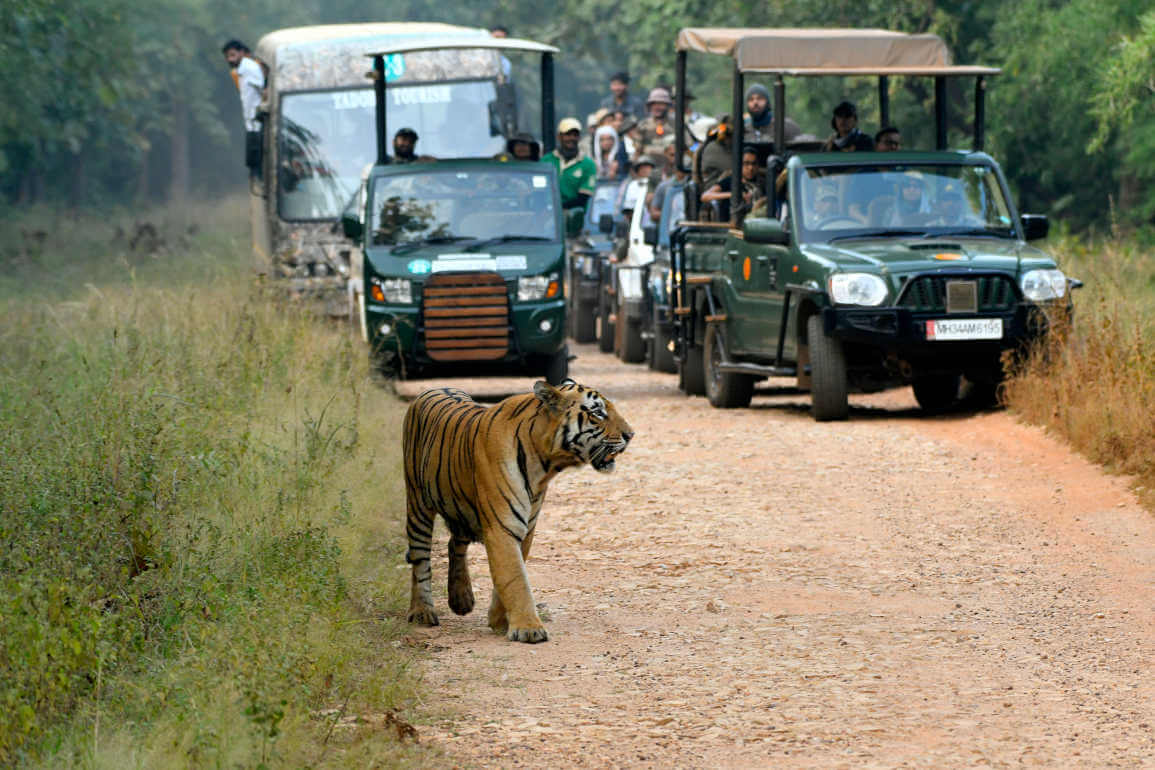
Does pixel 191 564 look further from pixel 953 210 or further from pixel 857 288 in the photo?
pixel 953 210

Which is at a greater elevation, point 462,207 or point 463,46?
point 463,46

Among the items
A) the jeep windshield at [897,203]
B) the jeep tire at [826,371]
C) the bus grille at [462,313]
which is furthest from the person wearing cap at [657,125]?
the jeep tire at [826,371]

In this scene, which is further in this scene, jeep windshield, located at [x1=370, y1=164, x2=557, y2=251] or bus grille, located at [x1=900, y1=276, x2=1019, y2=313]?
jeep windshield, located at [x1=370, y1=164, x2=557, y2=251]

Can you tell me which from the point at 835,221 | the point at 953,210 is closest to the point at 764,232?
the point at 835,221

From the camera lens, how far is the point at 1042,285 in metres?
14.1

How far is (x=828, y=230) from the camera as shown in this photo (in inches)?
594

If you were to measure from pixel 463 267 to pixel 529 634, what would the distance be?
9685 mm

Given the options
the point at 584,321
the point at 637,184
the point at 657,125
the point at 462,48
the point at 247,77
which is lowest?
the point at 584,321

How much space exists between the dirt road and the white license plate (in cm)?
73

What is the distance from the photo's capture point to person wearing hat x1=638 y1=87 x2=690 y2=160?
85.7 feet

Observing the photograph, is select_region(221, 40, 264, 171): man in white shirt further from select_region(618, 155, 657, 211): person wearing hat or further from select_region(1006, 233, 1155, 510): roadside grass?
select_region(1006, 233, 1155, 510): roadside grass

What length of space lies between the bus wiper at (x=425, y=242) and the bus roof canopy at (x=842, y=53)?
289 centimetres

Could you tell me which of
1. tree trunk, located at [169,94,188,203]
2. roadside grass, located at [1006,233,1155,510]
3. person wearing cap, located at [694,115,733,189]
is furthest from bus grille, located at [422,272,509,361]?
tree trunk, located at [169,94,188,203]

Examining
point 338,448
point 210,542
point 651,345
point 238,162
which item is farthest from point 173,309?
point 238,162
